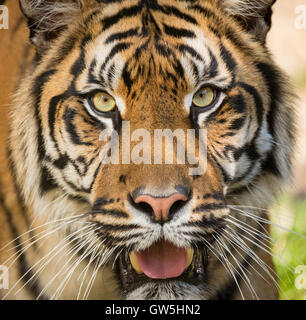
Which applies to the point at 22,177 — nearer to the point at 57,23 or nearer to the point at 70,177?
the point at 70,177

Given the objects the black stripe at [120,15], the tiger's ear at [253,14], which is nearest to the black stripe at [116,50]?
the black stripe at [120,15]

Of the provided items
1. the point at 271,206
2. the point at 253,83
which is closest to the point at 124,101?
the point at 253,83

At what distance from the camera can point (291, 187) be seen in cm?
263

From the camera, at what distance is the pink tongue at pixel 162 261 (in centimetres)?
212

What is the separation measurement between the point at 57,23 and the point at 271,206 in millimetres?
1195

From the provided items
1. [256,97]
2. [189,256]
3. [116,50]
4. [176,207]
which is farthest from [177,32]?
[189,256]

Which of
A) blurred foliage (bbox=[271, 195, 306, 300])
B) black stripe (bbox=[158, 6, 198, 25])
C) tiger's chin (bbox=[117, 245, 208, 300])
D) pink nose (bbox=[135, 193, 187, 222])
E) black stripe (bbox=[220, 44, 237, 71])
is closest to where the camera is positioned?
pink nose (bbox=[135, 193, 187, 222])

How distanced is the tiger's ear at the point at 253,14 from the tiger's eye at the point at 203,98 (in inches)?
16.0

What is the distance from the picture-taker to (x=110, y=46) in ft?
7.41

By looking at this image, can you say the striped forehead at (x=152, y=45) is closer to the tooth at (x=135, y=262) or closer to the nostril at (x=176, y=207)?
the nostril at (x=176, y=207)

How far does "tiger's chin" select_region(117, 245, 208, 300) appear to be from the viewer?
214cm

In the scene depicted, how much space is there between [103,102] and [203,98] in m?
0.37

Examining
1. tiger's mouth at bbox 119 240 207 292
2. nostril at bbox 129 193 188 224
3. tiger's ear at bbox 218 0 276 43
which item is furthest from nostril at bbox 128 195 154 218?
tiger's ear at bbox 218 0 276 43

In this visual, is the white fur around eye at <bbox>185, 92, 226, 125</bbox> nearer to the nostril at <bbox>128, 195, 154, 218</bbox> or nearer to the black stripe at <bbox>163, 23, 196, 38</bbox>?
the black stripe at <bbox>163, 23, 196, 38</bbox>
